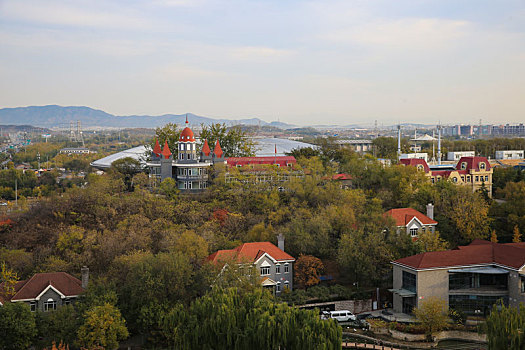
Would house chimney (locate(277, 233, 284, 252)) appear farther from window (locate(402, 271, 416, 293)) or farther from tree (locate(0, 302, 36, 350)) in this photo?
tree (locate(0, 302, 36, 350))

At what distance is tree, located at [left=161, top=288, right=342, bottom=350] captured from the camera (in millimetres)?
18500

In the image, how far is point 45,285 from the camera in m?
27.3

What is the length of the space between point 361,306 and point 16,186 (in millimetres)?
41480

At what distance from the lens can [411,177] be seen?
41.4m

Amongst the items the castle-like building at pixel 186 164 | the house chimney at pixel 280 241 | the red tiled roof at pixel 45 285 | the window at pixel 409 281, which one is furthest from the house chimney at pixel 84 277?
the window at pixel 409 281

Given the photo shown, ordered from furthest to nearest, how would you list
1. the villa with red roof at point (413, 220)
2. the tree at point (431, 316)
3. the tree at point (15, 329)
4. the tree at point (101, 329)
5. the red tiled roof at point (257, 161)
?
the red tiled roof at point (257, 161) < the villa with red roof at point (413, 220) < the tree at point (431, 316) < the tree at point (15, 329) < the tree at point (101, 329)

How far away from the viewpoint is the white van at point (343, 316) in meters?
27.3

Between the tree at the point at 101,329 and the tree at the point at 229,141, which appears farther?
the tree at the point at 229,141

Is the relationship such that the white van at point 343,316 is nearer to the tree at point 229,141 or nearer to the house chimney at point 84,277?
the house chimney at point 84,277

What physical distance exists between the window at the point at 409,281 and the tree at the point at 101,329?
14959mm

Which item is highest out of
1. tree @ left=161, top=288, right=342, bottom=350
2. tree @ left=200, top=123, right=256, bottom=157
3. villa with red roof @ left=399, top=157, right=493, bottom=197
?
tree @ left=200, top=123, right=256, bottom=157

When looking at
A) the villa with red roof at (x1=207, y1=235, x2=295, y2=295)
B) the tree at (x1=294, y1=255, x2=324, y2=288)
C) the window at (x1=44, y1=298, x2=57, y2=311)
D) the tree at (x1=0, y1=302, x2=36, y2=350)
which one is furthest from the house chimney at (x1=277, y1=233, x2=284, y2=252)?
the tree at (x1=0, y1=302, x2=36, y2=350)

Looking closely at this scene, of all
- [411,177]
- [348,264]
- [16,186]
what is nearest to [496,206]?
[411,177]

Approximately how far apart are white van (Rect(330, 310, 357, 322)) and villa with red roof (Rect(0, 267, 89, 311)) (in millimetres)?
13113
